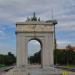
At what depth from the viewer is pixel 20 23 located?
145 feet

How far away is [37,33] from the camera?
147 ft

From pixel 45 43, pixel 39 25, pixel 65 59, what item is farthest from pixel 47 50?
pixel 65 59

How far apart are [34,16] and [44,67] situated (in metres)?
7.32

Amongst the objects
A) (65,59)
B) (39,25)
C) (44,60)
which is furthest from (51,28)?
(65,59)

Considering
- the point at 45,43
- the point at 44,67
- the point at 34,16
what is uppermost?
the point at 34,16

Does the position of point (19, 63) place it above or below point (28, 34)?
below

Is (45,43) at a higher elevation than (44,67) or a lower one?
higher

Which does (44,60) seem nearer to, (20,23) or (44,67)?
(44,67)

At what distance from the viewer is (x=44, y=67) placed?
147 feet

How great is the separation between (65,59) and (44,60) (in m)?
45.7

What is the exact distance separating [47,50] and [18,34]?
4.60m

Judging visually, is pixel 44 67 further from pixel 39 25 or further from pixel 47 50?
pixel 39 25

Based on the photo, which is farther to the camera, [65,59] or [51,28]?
[65,59]

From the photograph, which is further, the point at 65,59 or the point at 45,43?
the point at 65,59
